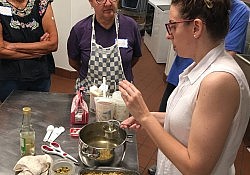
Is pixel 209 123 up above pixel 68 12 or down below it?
above

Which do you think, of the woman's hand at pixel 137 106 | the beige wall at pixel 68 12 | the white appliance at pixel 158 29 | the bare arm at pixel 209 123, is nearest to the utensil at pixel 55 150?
the woman's hand at pixel 137 106

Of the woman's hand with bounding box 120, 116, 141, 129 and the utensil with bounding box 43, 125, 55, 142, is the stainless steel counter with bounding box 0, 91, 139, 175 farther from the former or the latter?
the woman's hand with bounding box 120, 116, 141, 129

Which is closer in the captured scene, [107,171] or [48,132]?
[107,171]

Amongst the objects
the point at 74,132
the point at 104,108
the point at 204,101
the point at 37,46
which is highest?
the point at 204,101

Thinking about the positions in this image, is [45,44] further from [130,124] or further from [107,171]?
[107,171]

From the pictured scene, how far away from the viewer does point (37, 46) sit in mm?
2078

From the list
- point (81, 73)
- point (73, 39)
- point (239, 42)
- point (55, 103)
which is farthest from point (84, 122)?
point (239, 42)

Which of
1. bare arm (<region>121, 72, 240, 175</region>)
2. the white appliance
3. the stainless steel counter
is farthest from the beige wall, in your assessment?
bare arm (<region>121, 72, 240, 175</region>)

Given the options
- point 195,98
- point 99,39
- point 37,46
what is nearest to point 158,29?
point 99,39

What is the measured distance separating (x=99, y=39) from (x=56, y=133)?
2.45ft

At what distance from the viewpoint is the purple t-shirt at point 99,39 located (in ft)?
6.77

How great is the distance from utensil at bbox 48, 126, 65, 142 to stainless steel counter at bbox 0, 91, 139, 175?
2cm

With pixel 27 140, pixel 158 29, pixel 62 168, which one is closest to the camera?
pixel 62 168

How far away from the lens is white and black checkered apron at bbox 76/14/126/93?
2.04 meters
